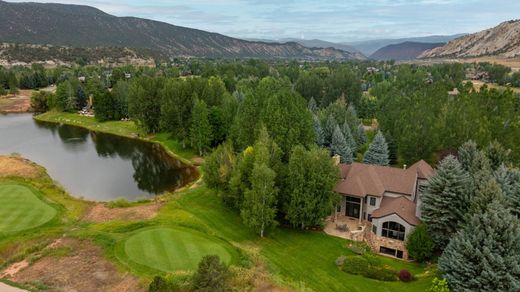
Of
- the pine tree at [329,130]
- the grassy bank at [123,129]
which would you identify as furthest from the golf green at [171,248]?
the pine tree at [329,130]

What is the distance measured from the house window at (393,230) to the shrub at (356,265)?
3.94 metres

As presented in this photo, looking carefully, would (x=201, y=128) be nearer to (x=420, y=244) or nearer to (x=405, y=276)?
(x=420, y=244)

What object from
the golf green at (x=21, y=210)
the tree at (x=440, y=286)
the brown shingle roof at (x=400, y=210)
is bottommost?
the golf green at (x=21, y=210)

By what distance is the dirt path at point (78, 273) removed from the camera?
2038 cm

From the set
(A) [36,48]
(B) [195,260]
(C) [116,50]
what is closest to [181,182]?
(B) [195,260]

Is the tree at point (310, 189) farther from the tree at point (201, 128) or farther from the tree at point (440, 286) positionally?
the tree at point (201, 128)

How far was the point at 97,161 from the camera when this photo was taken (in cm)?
5166

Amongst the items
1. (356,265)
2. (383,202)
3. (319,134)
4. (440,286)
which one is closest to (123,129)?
(319,134)

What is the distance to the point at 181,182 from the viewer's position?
143ft

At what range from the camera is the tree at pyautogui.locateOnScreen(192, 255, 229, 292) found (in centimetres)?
1770

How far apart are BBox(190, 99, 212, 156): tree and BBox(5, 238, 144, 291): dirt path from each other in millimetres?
28236

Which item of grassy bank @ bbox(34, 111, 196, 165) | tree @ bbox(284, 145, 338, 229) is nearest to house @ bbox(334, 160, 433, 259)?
tree @ bbox(284, 145, 338, 229)

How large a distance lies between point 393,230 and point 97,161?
3939cm

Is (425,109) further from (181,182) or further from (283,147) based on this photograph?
(181,182)
